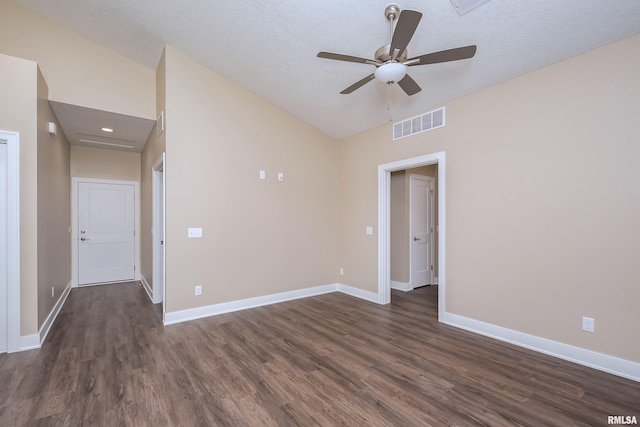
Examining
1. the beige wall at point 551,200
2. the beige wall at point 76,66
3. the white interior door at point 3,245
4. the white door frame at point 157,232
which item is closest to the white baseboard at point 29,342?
the white interior door at point 3,245

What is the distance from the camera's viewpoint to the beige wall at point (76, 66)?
133 inches

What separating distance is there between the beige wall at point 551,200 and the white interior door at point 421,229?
170 cm

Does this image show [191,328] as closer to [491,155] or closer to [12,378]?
[12,378]

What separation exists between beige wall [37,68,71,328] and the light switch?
58.0 inches

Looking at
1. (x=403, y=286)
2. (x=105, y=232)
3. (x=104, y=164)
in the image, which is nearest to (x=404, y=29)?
(x=403, y=286)

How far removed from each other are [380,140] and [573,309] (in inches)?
123

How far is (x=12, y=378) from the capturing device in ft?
7.70

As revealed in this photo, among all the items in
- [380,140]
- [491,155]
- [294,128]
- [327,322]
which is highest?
[294,128]

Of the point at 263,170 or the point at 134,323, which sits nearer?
the point at 134,323

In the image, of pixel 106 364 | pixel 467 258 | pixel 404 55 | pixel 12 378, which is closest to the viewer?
pixel 404 55

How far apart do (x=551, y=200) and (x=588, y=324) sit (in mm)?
1167

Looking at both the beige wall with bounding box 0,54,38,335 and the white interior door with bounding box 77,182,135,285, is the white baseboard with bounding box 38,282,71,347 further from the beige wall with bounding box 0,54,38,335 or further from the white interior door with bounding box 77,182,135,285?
the white interior door with bounding box 77,182,135,285

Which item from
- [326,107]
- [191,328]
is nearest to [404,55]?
[326,107]

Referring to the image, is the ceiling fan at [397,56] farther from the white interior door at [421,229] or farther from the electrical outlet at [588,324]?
the white interior door at [421,229]
